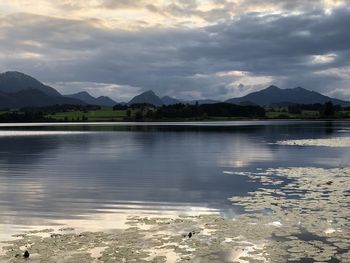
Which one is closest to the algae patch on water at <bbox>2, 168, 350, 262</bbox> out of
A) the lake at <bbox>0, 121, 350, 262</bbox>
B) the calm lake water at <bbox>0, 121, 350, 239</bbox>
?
the lake at <bbox>0, 121, 350, 262</bbox>

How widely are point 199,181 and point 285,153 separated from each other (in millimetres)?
37365

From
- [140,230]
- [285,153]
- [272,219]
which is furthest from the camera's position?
[285,153]

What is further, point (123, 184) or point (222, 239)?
point (123, 184)

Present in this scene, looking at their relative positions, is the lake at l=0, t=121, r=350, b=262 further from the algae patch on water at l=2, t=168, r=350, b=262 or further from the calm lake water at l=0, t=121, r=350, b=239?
the algae patch on water at l=2, t=168, r=350, b=262

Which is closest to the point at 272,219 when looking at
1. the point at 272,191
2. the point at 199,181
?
the point at 272,191

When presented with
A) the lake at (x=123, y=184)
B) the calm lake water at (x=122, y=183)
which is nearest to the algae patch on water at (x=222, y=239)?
the lake at (x=123, y=184)

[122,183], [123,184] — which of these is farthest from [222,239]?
[122,183]

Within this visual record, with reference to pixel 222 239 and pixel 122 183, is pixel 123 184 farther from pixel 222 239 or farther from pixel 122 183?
pixel 222 239

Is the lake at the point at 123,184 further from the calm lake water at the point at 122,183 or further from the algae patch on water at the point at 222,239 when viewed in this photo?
the algae patch on water at the point at 222,239

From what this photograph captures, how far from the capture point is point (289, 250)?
21.9 m

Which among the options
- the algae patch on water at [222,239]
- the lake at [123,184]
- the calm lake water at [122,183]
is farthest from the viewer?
the calm lake water at [122,183]

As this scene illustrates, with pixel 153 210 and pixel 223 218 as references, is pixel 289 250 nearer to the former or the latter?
pixel 223 218

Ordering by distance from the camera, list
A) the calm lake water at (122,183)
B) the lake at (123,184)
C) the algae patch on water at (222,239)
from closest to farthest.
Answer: the algae patch on water at (222,239), the lake at (123,184), the calm lake water at (122,183)

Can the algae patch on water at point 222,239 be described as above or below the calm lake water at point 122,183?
above
